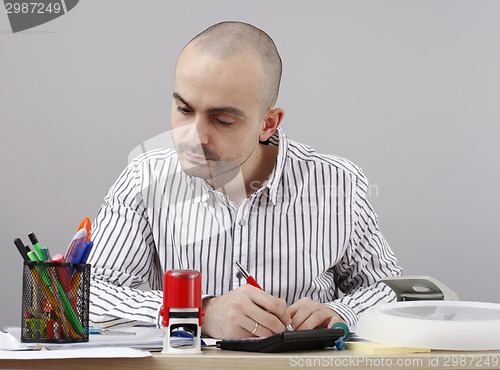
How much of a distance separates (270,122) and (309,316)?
606 millimetres

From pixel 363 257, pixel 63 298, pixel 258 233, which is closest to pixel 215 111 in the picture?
pixel 258 233

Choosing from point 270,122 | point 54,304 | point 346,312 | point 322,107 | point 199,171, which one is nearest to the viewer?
point 54,304

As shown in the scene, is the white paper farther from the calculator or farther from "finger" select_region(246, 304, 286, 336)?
"finger" select_region(246, 304, 286, 336)

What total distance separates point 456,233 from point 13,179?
138cm

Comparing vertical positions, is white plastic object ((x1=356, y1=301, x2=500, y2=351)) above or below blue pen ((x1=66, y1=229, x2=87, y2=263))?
below

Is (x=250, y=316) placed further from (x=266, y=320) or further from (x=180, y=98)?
(x=180, y=98)

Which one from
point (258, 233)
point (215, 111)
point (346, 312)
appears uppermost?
point (215, 111)

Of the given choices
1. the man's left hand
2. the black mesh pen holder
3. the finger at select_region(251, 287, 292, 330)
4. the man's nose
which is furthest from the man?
the black mesh pen holder

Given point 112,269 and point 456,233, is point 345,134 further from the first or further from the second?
point 112,269

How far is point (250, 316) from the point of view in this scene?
0.92 m

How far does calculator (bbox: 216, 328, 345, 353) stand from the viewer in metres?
0.70

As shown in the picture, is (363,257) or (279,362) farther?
(363,257)

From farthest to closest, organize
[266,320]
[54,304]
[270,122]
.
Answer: [270,122] < [266,320] < [54,304]

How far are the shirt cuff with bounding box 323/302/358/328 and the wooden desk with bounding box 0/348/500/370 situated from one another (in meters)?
0.42
